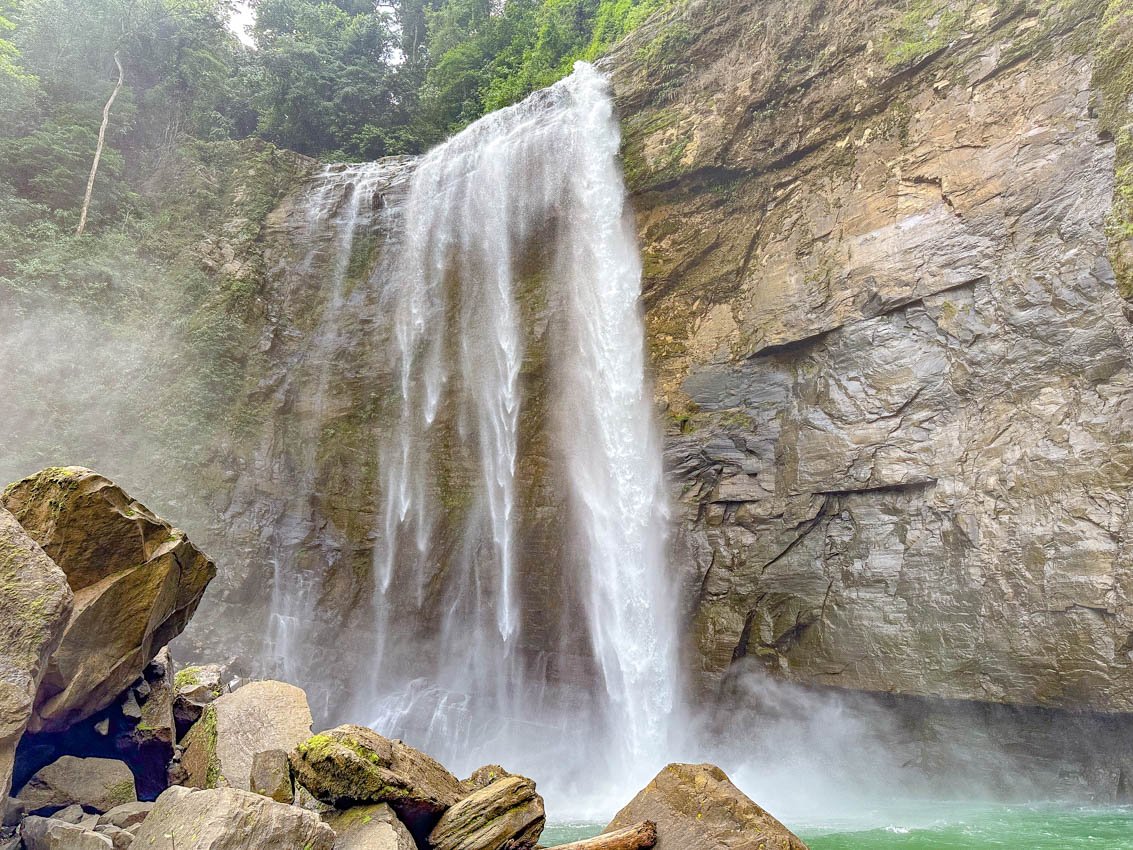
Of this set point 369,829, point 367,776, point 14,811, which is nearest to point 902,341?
point 367,776

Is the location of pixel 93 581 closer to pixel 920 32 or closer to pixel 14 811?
pixel 14 811

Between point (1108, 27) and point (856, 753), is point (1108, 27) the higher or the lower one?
the higher one

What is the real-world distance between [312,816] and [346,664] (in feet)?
39.6

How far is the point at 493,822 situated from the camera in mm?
5711

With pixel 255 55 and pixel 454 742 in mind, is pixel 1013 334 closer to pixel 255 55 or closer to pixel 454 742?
pixel 454 742

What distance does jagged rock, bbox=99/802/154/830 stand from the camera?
5.29 metres

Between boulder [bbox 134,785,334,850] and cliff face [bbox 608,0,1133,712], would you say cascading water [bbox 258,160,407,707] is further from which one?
boulder [bbox 134,785,334,850]

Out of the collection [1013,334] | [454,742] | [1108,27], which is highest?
[1108,27]

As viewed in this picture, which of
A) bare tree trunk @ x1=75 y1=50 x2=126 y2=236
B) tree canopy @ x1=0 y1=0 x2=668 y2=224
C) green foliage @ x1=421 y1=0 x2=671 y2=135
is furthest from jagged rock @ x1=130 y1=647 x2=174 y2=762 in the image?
green foliage @ x1=421 y1=0 x2=671 y2=135

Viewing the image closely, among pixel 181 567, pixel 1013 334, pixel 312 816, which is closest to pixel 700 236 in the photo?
pixel 1013 334

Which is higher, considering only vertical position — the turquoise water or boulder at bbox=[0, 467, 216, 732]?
boulder at bbox=[0, 467, 216, 732]

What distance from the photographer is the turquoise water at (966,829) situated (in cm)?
774

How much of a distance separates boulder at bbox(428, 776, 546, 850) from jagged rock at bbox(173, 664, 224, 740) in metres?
3.38

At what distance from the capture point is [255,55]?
27469mm
